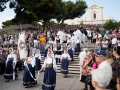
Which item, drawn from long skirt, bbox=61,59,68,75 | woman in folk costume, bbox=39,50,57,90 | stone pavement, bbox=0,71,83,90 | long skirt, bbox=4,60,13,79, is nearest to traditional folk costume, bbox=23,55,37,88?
stone pavement, bbox=0,71,83,90

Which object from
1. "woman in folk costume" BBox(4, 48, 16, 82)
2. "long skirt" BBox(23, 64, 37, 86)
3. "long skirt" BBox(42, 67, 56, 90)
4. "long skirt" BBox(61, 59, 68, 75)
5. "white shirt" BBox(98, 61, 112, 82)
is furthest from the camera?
"long skirt" BBox(61, 59, 68, 75)

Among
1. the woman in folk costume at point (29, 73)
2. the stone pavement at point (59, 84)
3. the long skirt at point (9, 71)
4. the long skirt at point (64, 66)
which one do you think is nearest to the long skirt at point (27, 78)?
the woman in folk costume at point (29, 73)

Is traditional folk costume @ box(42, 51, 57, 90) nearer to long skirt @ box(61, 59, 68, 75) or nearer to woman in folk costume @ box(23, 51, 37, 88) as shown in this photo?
woman in folk costume @ box(23, 51, 37, 88)

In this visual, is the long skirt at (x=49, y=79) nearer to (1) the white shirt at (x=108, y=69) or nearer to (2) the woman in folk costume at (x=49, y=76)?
(2) the woman in folk costume at (x=49, y=76)

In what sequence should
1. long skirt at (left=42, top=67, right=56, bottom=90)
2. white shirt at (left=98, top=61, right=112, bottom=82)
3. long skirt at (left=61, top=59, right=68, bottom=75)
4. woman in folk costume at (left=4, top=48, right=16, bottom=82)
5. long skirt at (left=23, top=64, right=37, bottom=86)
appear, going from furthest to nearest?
long skirt at (left=61, top=59, right=68, bottom=75) < woman in folk costume at (left=4, top=48, right=16, bottom=82) < long skirt at (left=23, top=64, right=37, bottom=86) < long skirt at (left=42, top=67, right=56, bottom=90) < white shirt at (left=98, top=61, right=112, bottom=82)

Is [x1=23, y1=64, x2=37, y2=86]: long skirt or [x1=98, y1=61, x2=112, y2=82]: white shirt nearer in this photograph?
[x1=98, y1=61, x2=112, y2=82]: white shirt

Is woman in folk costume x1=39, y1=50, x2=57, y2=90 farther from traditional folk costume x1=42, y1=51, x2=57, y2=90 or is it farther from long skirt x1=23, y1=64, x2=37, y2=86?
long skirt x1=23, y1=64, x2=37, y2=86

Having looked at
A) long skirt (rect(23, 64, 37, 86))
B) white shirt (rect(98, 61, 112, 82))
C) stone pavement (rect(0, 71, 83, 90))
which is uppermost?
white shirt (rect(98, 61, 112, 82))

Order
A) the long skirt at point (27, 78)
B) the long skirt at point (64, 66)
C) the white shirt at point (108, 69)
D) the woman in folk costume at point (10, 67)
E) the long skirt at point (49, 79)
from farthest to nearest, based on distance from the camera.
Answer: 1. the long skirt at point (64, 66)
2. the woman in folk costume at point (10, 67)
3. the long skirt at point (27, 78)
4. the long skirt at point (49, 79)
5. the white shirt at point (108, 69)

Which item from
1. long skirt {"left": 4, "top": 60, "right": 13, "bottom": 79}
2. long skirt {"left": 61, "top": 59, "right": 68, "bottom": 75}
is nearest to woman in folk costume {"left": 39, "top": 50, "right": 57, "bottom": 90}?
long skirt {"left": 4, "top": 60, "right": 13, "bottom": 79}

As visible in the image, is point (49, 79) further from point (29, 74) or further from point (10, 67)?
point (10, 67)

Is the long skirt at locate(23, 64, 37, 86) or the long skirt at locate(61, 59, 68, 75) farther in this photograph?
the long skirt at locate(61, 59, 68, 75)

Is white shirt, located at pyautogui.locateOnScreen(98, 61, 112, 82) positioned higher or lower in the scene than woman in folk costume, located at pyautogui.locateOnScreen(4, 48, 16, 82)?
higher

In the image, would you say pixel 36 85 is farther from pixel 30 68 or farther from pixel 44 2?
pixel 44 2
